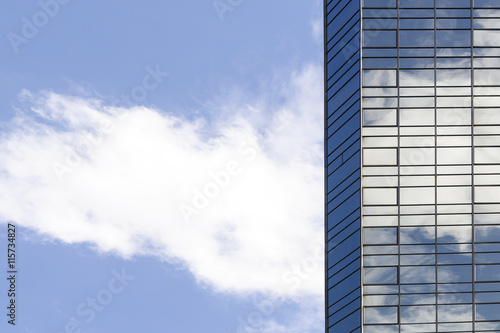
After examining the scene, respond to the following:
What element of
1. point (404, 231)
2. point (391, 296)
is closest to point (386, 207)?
point (404, 231)

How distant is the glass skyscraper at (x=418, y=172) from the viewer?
5038cm

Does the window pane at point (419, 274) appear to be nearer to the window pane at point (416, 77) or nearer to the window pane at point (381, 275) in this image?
the window pane at point (381, 275)

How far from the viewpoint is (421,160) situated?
171 feet

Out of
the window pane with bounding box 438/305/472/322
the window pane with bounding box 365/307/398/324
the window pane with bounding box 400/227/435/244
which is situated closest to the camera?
the window pane with bounding box 438/305/472/322

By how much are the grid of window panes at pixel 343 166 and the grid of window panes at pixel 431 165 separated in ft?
2.37

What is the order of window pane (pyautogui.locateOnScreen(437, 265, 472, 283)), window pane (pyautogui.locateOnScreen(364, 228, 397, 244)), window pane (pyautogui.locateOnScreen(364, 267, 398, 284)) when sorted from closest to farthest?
window pane (pyautogui.locateOnScreen(437, 265, 472, 283)) < window pane (pyautogui.locateOnScreen(364, 267, 398, 284)) < window pane (pyautogui.locateOnScreen(364, 228, 397, 244))

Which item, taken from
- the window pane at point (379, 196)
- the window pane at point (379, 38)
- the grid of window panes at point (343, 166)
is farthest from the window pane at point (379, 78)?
the window pane at point (379, 196)

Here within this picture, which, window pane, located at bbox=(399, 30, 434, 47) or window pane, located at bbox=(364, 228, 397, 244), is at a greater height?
window pane, located at bbox=(399, 30, 434, 47)

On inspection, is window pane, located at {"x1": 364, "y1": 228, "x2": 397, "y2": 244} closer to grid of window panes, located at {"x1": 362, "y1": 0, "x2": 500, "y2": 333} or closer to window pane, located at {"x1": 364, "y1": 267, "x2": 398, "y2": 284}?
grid of window panes, located at {"x1": 362, "y1": 0, "x2": 500, "y2": 333}

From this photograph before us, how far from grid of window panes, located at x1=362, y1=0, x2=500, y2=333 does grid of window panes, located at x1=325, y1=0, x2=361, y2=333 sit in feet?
2.37

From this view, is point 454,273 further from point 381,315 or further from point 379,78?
point 379,78

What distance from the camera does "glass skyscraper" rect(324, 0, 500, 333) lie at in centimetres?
5038

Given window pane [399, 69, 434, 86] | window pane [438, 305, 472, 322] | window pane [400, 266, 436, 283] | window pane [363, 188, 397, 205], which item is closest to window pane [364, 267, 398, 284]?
window pane [400, 266, 436, 283]

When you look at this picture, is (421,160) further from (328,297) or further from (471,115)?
(328,297)
